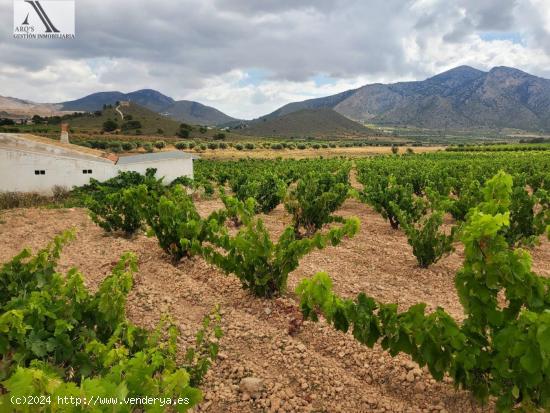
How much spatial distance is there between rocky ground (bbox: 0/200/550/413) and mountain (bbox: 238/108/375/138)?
126 m

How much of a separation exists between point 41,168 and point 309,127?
133 m

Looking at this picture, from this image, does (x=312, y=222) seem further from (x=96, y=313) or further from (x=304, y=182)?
(x=96, y=313)

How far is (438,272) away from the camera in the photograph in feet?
24.7

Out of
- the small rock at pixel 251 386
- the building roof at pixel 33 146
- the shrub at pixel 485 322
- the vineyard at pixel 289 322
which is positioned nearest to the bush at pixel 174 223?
the vineyard at pixel 289 322

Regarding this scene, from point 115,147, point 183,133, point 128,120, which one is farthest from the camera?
point 128,120

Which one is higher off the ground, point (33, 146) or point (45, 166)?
point (33, 146)

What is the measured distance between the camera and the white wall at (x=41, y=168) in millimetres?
17594

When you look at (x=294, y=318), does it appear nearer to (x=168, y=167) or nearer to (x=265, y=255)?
(x=265, y=255)

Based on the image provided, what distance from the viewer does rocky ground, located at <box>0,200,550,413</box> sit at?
12.6 ft

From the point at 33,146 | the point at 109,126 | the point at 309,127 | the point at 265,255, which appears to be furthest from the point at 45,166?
the point at 309,127

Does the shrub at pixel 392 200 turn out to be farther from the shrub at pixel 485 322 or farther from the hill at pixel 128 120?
the hill at pixel 128 120

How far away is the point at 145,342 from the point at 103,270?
A: 15.3 ft

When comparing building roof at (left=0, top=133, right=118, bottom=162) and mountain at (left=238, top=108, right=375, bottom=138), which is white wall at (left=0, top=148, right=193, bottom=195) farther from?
mountain at (left=238, top=108, right=375, bottom=138)

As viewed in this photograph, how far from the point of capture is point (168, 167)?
71.1 ft
